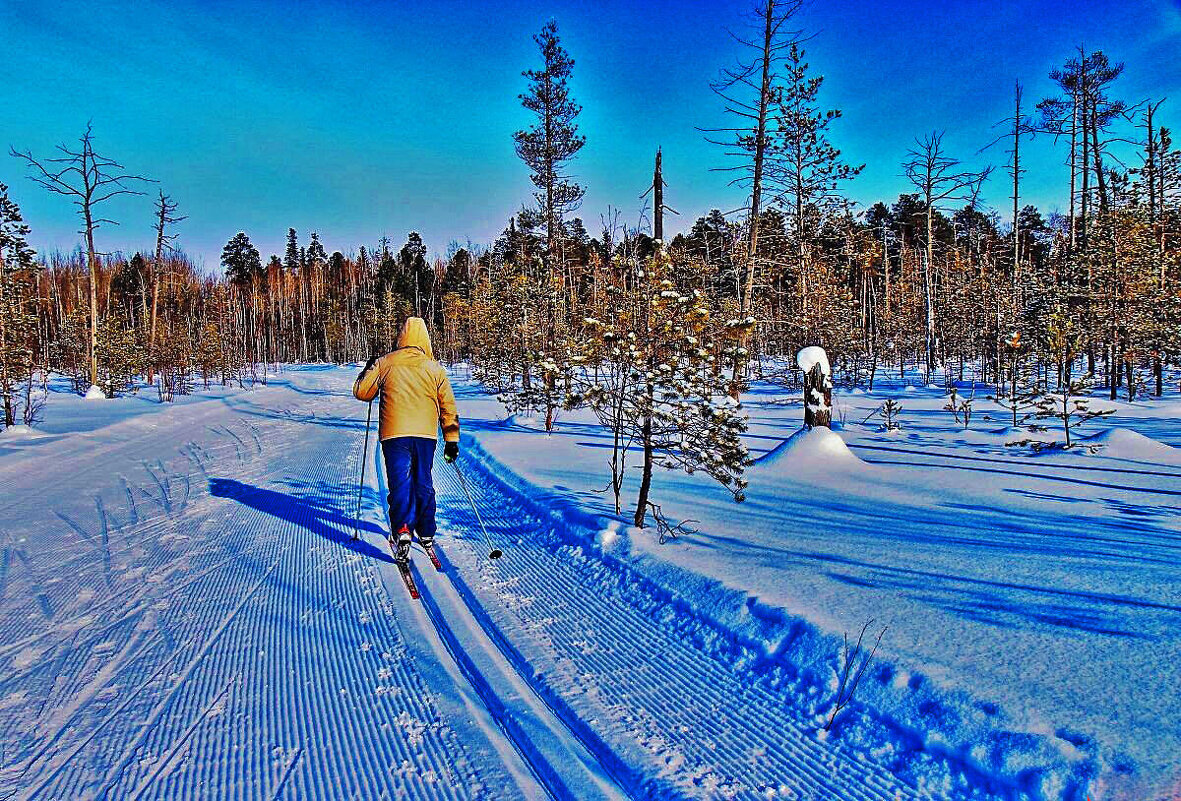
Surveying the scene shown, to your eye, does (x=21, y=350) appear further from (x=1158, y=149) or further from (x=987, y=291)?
(x=1158, y=149)

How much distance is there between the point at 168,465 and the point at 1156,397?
20.9 m

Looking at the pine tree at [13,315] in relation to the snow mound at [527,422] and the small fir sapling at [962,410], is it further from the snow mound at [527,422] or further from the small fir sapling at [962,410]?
the small fir sapling at [962,410]

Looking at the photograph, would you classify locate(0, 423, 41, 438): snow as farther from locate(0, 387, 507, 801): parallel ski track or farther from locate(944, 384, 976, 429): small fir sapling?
locate(944, 384, 976, 429): small fir sapling

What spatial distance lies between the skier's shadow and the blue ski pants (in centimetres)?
39

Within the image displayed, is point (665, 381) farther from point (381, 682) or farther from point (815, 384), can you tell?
point (815, 384)

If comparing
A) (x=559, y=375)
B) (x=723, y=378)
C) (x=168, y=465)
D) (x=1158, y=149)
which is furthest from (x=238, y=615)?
(x=1158, y=149)

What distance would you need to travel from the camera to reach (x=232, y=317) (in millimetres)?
61406

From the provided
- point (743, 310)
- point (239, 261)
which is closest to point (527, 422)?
point (743, 310)

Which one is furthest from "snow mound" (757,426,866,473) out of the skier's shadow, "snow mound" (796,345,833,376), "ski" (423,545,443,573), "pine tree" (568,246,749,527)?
the skier's shadow

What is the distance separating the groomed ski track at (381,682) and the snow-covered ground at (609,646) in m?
0.02

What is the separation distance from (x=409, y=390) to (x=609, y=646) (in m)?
2.78

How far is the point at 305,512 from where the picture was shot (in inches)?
272

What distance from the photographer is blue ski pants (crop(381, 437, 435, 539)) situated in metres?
5.15

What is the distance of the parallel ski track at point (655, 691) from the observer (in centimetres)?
240
